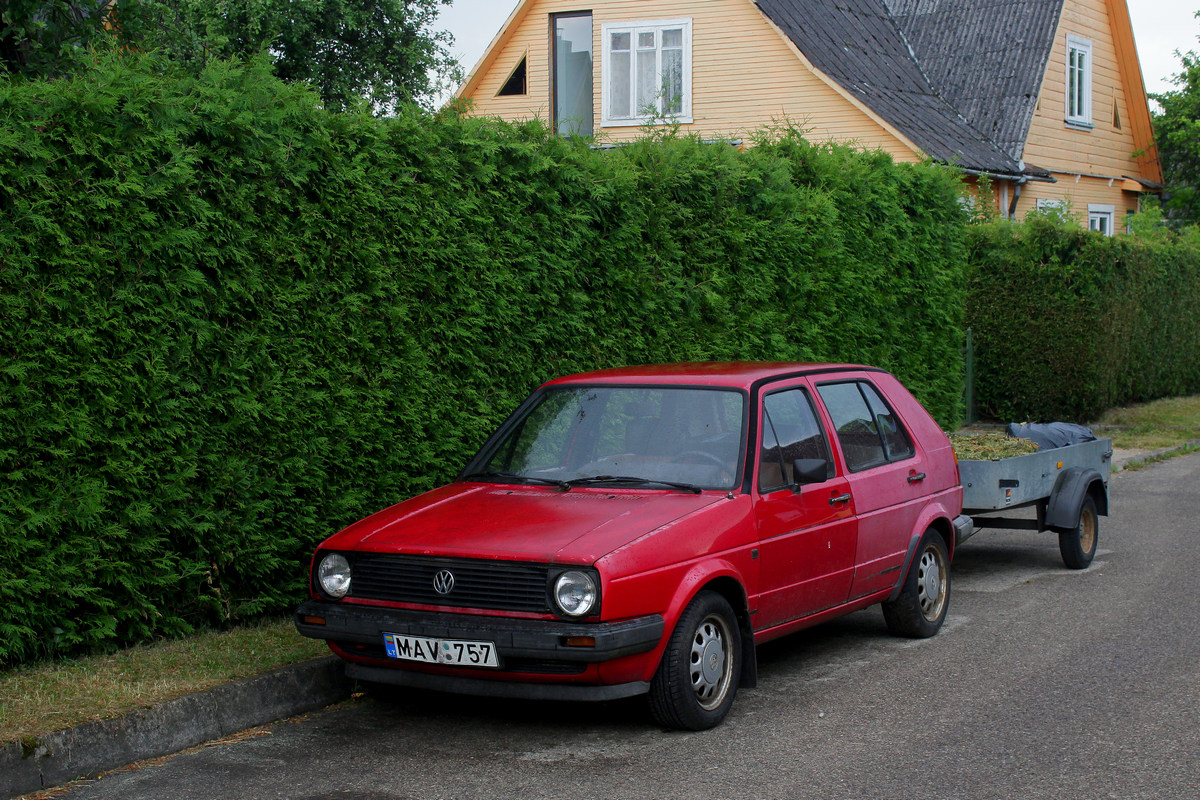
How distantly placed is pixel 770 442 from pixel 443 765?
245cm

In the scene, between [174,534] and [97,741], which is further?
[174,534]

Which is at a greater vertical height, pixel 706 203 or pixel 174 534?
pixel 706 203

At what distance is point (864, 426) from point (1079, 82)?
Result: 2501 cm

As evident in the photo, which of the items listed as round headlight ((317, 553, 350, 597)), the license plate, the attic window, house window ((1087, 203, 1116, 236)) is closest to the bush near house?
round headlight ((317, 553, 350, 597))

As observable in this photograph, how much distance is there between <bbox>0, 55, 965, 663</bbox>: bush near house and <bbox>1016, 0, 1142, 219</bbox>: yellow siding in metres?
18.9

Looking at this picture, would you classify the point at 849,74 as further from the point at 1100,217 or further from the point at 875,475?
the point at 875,475

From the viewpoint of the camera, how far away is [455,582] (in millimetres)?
5734

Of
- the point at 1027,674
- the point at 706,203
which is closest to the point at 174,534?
the point at 1027,674

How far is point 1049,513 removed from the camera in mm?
9766

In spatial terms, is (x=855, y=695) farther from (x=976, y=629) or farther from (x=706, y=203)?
(x=706, y=203)

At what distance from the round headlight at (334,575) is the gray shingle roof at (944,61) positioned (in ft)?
63.6

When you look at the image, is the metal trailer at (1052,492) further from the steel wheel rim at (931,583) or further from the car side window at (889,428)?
the car side window at (889,428)

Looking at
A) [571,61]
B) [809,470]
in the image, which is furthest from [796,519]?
[571,61]

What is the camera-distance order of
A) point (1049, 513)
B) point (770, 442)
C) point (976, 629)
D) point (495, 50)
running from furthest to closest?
point (495, 50)
point (1049, 513)
point (976, 629)
point (770, 442)
